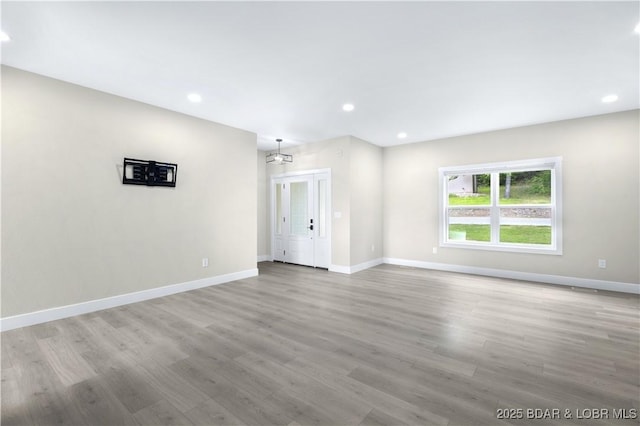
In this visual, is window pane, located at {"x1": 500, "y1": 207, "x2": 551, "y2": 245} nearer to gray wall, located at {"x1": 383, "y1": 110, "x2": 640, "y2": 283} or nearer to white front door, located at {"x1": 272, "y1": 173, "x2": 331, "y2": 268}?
gray wall, located at {"x1": 383, "y1": 110, "x2": 640, "y2": 283}

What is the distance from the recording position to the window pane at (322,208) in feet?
20.7

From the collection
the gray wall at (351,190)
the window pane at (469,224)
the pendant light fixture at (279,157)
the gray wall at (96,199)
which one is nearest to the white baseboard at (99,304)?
the gray wall at (96,199)

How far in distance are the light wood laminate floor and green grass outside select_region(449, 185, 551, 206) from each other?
6.08ft

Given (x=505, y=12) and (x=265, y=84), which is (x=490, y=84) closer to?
(x=505, y=12)

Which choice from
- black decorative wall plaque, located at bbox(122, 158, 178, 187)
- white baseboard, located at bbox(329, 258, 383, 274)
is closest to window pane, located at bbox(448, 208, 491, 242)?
white baseboard, located at bbox(329, 258, 383, 274)

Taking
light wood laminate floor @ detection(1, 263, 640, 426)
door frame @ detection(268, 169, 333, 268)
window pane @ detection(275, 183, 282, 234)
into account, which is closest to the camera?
light wood laminate floor @ detection(1, 263, 640, 426)

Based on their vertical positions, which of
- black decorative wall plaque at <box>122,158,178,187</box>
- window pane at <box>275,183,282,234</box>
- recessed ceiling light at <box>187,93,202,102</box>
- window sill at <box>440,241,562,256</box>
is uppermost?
recessed ceiling light at <box>187,93,202,102</box>

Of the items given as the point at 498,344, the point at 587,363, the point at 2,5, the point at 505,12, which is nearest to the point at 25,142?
the point at 2,5

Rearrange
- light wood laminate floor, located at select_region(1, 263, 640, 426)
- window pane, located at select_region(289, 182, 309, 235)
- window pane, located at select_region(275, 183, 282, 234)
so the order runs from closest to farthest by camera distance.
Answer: light wood laminate floor, located at select_region(1, 263, 640, 426) < window pane, located at select_region(289, 182, 309, 235) < window pane, located at select_region(275, 183, 282, 234)

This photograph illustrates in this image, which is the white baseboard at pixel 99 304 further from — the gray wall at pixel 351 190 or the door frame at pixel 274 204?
the gray wall at pixel 351 190

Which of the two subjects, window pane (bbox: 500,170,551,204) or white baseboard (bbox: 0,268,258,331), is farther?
window pane (bbox: 500,170,551,204)

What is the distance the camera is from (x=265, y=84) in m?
3.52

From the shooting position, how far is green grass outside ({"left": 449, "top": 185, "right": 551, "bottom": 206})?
525cm

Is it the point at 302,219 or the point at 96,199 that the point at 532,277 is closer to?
the point at 302,219
